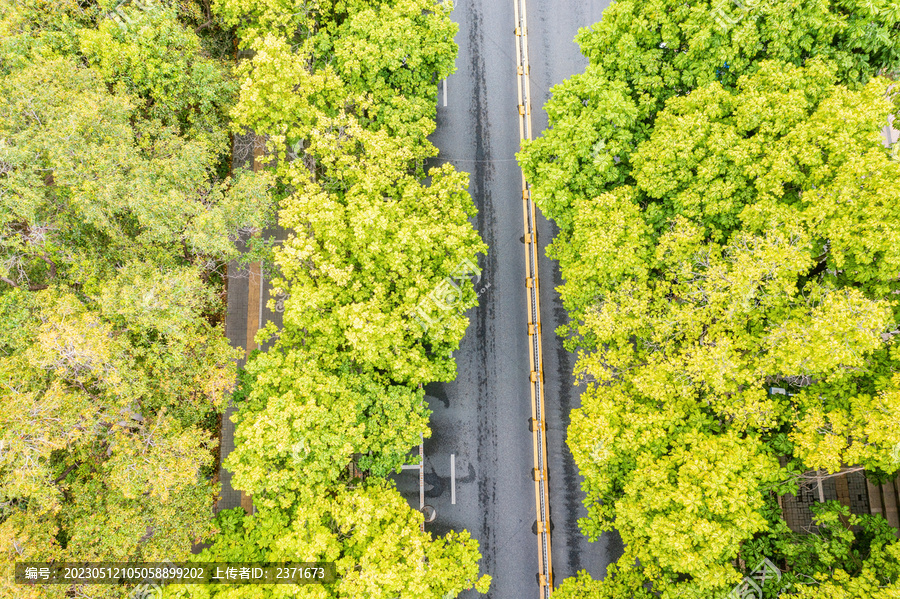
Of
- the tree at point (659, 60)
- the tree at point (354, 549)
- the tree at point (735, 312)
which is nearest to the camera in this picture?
the tree at point (735, 312)

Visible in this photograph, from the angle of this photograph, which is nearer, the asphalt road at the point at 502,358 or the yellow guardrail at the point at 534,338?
the yellow guardrail at the point at 534,338

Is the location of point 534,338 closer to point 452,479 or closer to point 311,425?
point 452,479

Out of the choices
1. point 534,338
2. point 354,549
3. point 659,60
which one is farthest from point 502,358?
point 659,60

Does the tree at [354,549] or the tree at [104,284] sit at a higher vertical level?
the tree at [104,284]

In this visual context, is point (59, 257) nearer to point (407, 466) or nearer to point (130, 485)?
point (130, 485)

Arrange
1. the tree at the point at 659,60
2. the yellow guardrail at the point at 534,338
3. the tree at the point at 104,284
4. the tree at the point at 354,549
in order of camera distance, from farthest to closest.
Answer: the yellow guardrail at the point at 534,338 < the tree at the point at 104,284 < the tree at the point at 354,549 < the tree at the point at 659,60

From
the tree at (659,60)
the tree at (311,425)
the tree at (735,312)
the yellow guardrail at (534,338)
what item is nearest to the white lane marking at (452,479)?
the yellow guardrail at (534,338)

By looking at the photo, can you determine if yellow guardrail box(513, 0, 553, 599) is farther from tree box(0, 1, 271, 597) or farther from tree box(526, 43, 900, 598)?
tree box(0, 1, 271, 597)

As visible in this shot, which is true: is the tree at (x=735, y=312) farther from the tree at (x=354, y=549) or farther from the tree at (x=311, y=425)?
the tree at (x=311, y=425)
